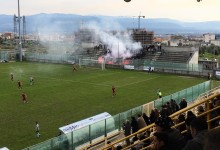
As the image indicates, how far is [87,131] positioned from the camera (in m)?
16.8

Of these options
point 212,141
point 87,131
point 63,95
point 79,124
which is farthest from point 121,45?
point 212,141

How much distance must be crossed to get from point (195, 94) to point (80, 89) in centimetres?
1265

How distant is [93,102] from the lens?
29656 millimetres

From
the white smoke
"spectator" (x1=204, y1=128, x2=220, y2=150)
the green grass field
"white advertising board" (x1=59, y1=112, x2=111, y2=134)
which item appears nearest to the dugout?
"white advertising board" (x1=59, y1=112, x2=111, y2=134)

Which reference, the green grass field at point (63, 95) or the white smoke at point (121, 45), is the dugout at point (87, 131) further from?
the white smoke at point (121, 45)

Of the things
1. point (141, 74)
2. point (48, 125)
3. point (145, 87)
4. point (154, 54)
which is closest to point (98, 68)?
point (141, 74)

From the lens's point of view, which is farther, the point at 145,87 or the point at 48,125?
the point at 145,87

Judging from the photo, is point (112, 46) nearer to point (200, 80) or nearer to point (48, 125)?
point (200, 80)

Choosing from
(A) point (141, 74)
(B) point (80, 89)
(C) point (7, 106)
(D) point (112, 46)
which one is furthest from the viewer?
(D) point (112, 46)

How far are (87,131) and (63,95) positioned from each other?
1648cm

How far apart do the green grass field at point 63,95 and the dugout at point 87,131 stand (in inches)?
114

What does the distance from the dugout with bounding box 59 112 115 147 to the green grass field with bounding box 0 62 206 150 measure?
2898 millimetres

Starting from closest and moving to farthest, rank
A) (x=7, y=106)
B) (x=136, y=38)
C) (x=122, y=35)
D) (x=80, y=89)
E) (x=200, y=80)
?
1. (x=7, y=106)
2. (x=80, y=89)
3. (x=200, y=80)
4. (x=122, y=35)
5. (x=136, y=38)

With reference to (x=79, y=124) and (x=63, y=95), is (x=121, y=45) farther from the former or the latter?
(x=79, y=124)
